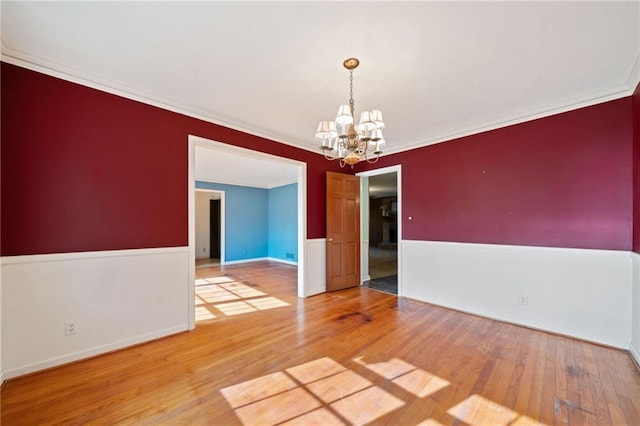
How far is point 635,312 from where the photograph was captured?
2379 mm

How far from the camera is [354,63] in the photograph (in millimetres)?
2145

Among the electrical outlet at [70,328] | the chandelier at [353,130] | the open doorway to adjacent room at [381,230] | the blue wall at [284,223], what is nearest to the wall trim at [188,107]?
the open doorway to adjacent room at [381,230]

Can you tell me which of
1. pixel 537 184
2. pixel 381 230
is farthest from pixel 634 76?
pixel 381 230

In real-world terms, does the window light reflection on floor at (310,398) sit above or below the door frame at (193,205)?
below

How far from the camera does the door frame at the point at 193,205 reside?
300 cm

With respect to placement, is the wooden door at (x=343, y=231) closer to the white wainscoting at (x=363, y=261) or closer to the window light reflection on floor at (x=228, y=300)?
the white wainscoting at (x=363, y=261)

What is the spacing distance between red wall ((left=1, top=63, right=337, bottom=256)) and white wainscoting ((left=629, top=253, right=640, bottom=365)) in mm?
4707

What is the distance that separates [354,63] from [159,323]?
11.0 feet

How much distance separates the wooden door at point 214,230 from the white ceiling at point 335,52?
6.99m

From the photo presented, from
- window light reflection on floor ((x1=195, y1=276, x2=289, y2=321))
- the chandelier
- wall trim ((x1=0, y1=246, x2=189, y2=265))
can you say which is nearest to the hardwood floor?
window light reflection on floor ((x1=195, y1=276, x2=289, y2=321))

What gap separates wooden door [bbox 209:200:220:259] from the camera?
30.3ft

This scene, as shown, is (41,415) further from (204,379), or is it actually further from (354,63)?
(354,63)

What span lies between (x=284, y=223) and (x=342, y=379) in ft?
20.8

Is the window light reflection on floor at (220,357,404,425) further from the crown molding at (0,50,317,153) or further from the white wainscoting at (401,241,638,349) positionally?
the crown molding at (0,50,317,153)
